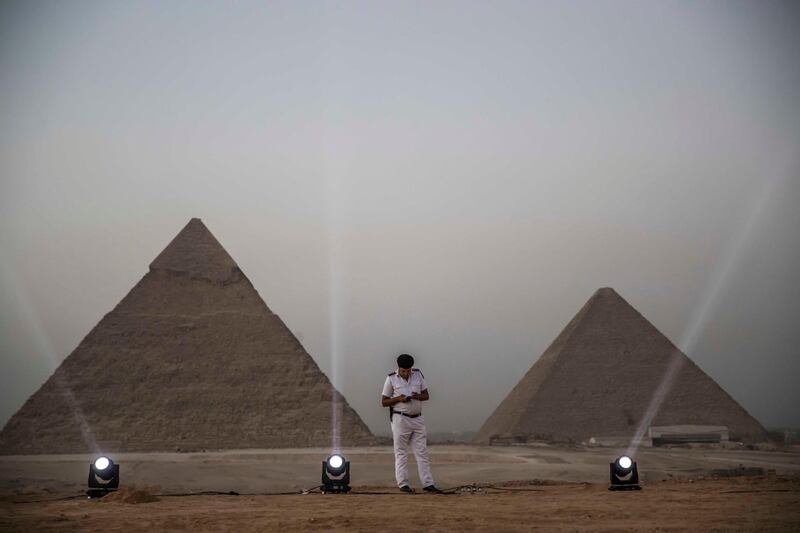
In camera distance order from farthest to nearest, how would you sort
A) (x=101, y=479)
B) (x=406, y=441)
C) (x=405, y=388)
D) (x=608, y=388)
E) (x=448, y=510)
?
(x=608, y=388) < (x=406, y=441) < (x=405, y=388) < (x=101, y=479) < (x=448, y=510)

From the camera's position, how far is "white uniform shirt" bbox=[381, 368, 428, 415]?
10.4 meters

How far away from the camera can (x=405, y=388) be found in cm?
1041

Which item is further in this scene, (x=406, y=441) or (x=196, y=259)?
(x=196, y=259)

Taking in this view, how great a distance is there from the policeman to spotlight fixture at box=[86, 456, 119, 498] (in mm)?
2534

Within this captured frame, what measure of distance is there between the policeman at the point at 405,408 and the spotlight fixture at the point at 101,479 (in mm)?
2534

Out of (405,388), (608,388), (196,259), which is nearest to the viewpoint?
(405,388)

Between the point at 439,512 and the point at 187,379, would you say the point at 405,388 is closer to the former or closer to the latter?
the point at 439,512

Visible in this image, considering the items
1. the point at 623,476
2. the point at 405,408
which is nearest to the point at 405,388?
the point at 405,408

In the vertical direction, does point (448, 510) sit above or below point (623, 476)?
below

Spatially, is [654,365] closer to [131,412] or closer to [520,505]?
[131,412]

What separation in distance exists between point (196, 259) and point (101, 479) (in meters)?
46.6

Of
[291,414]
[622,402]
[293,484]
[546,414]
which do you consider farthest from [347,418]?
[293,484]

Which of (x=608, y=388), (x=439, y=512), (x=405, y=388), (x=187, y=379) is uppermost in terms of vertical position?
(x=187, y=379)

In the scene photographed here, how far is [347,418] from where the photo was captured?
1955 inches
